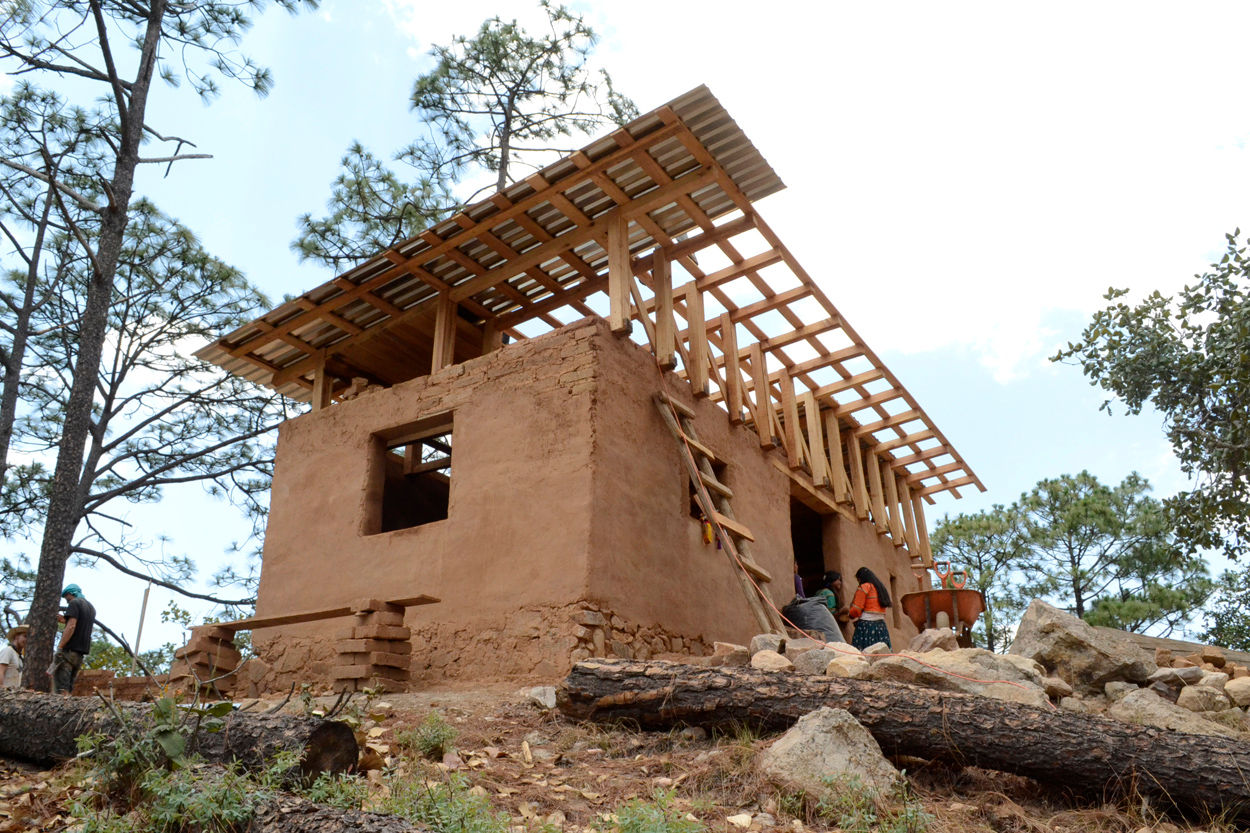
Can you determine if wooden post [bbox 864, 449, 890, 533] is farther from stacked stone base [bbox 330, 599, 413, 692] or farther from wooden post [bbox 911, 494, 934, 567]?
stacked stone base [bbox 330, 599, 413, 692]

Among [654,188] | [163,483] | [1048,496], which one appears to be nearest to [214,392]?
[163,483]

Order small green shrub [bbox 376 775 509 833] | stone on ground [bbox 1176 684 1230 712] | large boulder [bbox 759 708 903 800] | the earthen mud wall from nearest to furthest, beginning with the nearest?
1. small green shrub [bbox 376 775 509 833]
2. large boulder [bbox 759 708 903 800]
3. stone on ground [bbox 1176 684 1230 712]
4. the earthen mud wall

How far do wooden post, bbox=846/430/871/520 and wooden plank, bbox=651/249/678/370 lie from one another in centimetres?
519

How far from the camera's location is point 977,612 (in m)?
12.4

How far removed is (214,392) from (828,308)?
1127cm

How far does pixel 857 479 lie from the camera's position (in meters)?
15.1

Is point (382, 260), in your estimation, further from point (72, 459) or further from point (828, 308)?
point (828, 308)

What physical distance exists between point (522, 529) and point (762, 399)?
15.0 ft

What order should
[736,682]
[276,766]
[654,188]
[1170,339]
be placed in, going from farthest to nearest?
[1170,339]
[654,188]
[736,682]
[276,766]

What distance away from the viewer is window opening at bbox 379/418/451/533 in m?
13.7

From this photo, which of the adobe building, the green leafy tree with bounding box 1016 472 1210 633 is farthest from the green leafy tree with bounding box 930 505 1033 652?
the adobe building

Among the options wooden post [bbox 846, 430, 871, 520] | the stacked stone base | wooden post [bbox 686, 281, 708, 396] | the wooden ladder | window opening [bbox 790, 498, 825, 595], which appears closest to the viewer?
the stacked stone base

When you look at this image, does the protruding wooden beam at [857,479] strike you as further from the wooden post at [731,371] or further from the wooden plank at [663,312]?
the wooden plank at [663,312]

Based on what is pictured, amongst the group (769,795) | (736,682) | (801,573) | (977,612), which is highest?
(801,573)
